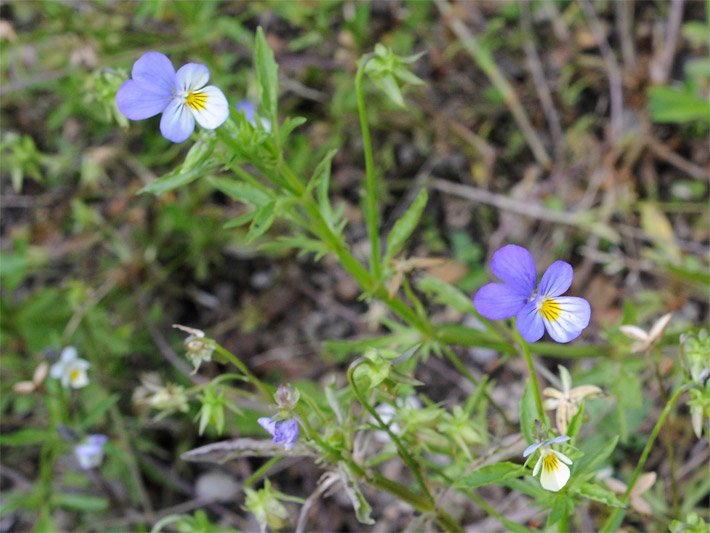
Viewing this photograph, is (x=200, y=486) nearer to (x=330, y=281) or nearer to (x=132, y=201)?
(x=330, y=281)

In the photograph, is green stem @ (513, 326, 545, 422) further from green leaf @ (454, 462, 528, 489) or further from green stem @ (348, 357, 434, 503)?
green stem @ (348, 357, 434, 503)

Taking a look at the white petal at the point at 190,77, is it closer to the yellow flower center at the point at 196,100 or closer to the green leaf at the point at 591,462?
the yellow flower center at the point at 196,100

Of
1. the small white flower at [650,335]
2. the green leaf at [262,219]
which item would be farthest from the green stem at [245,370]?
the small white flower at [650,335]

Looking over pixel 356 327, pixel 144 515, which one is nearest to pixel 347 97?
pixel 356 327

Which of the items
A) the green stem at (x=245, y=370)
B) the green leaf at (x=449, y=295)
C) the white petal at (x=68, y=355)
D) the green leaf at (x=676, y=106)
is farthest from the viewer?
the green leaf at (x=676, y=106)

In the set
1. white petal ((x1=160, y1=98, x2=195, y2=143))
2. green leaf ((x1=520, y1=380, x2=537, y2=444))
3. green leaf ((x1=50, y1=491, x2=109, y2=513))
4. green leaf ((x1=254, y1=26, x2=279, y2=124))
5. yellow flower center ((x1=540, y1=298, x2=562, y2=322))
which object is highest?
white petal ((x1=160, y1=98, x2=195, y2=143))

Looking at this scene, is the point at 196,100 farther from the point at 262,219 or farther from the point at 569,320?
the point at 569,320

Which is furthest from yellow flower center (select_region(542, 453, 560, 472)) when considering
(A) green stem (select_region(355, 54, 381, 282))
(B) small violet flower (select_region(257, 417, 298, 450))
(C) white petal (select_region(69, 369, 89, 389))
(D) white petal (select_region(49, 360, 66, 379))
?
(D) white petal (select_region(49, 360, 66, 379))
